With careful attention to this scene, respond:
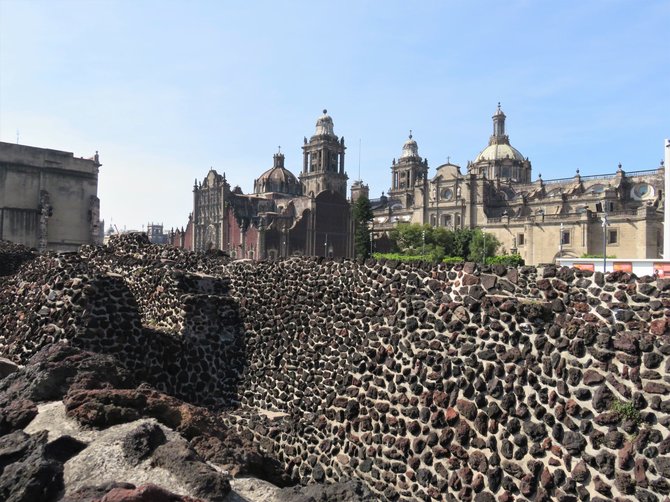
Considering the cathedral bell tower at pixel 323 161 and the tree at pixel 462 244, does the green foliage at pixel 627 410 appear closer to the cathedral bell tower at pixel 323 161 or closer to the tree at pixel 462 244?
the tree at pixel 462 244

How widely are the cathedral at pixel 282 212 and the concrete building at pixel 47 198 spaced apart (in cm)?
1471

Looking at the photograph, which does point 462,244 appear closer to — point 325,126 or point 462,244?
point 462,244

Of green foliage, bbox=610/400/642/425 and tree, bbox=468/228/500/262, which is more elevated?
tree, bbox=468/228/500/262

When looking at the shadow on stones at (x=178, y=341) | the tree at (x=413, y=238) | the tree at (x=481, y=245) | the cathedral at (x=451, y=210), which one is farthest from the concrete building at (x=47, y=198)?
the tree at (x=481, y=245)

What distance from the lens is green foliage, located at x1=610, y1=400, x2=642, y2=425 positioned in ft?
20.1

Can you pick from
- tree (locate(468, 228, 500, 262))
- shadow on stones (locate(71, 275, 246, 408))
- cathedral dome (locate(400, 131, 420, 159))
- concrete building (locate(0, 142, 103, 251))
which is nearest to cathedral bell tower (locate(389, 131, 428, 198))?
cathedral dome (locate(400, 131, 420, 159))

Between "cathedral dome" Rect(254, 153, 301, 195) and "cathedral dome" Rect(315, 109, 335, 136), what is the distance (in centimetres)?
742

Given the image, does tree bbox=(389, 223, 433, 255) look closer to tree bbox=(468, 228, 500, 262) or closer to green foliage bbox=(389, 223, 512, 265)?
green foliage bbox=(389, 223, 512, 265)

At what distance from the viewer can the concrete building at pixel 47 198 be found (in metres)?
36.3

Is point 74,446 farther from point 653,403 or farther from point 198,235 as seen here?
point 198,235

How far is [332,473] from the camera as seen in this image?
8844mm

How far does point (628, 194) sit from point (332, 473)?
235ft

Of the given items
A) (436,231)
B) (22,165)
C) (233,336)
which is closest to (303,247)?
(436,231)

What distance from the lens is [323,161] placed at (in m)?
87.6
